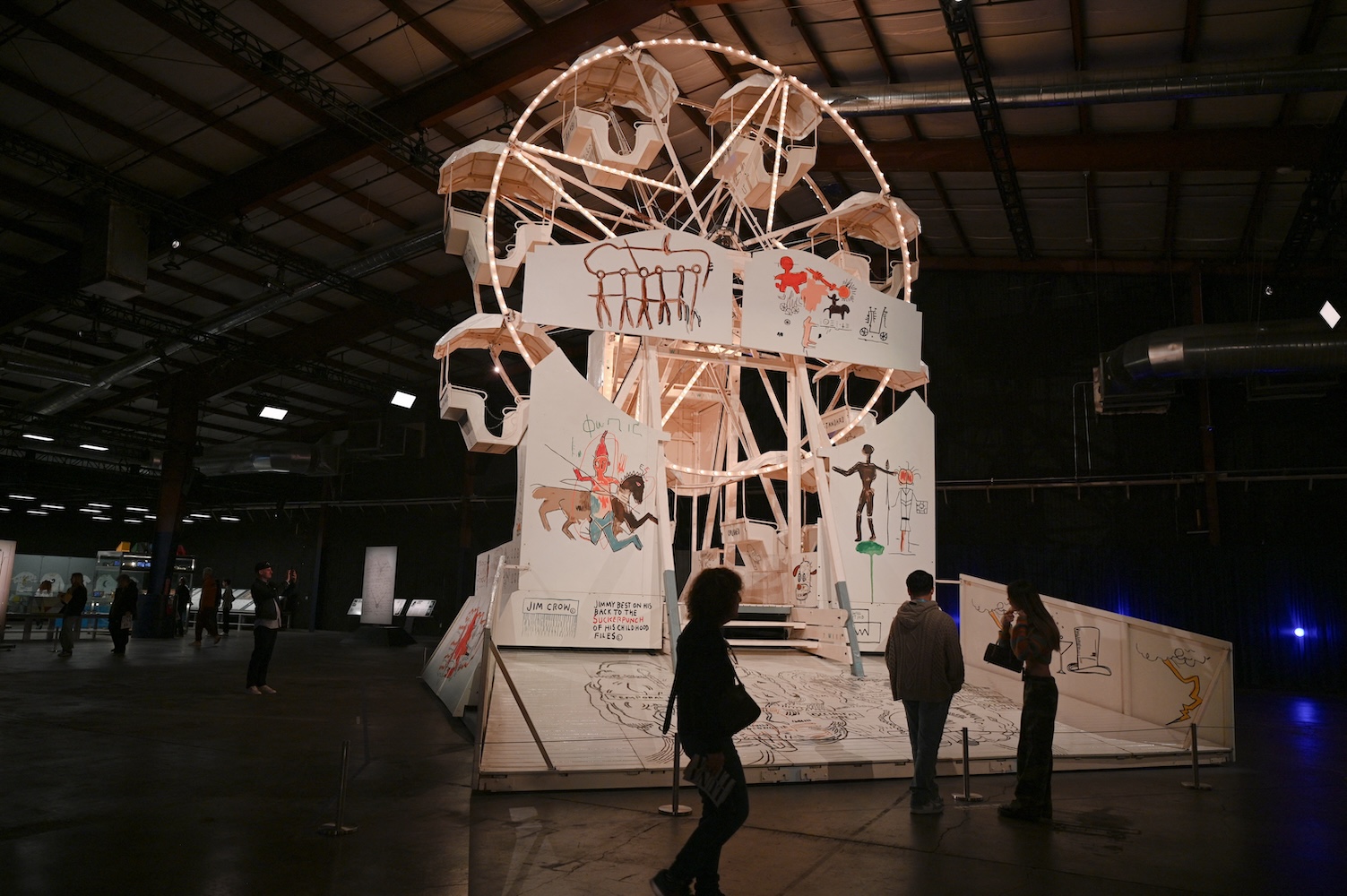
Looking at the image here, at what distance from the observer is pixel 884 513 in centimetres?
1013

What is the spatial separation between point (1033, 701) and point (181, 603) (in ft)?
71.9

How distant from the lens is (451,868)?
A: 3.91 m

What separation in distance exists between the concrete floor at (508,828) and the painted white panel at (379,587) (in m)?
18.1

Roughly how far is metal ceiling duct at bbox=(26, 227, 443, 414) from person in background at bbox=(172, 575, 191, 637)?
16.3 ft

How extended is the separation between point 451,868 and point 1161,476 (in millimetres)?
16653

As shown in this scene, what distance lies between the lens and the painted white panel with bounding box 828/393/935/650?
974cm

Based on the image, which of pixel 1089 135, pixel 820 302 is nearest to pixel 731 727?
pixel 820 302

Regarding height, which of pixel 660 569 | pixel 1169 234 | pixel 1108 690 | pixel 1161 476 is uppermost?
pixel 1169 234

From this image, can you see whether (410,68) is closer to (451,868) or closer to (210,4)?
(210,4)

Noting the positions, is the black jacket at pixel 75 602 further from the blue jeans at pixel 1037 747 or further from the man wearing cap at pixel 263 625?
the blue jeans at pixel 1037 747

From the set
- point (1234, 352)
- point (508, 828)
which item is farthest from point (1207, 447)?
point (508, 828)

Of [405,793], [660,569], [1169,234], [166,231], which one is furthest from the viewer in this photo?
[1169,234]

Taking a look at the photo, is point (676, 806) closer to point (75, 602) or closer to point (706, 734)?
point (706, 734)

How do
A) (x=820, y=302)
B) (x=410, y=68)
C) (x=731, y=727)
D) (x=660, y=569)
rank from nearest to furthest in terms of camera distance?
1. (x=731, y=727)
2. (x=660, y=569)
3. (x=820, y=302)
4. (x=410, y=68)
